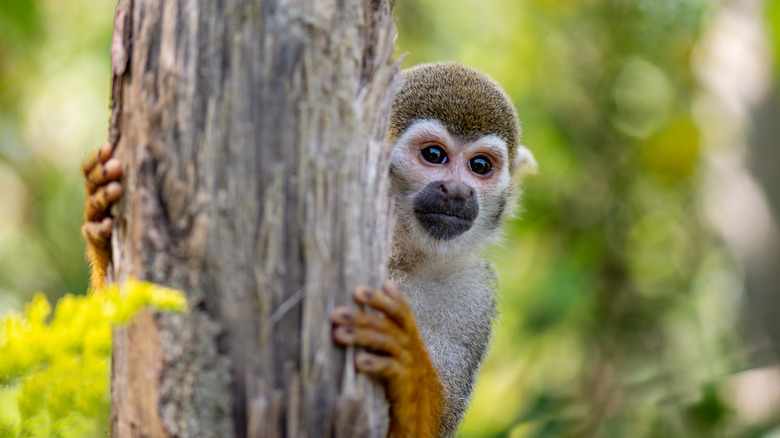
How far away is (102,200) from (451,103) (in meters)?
2.64

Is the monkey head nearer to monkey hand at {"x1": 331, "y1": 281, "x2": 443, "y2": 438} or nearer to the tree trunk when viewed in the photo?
monkey hand at {"x1": 331, "y1": 281, "x2": 443, "y2": 438}

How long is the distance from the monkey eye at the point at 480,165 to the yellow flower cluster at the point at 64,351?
316 cm

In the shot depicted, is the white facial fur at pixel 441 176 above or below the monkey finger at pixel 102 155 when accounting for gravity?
above

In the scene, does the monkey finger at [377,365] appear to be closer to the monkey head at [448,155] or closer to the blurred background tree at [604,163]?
the monkey head at [448,155]

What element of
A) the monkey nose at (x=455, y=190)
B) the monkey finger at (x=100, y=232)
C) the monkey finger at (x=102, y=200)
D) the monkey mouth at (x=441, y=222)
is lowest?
the monkey finger at (x=100, y=232)

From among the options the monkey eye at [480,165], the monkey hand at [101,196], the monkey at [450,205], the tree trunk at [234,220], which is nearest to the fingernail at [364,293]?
the tree trunk at [234,220]

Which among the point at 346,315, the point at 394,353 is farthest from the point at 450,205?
the point at 346,315

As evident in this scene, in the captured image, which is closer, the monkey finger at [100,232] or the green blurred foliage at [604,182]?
the monkey finger at [100,232]

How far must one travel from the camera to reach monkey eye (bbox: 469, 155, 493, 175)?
4695 mm

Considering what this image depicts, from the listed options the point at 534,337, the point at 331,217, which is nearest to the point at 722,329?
the point at 534,337

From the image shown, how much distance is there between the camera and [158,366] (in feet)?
6.99

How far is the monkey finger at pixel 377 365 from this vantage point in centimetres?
235

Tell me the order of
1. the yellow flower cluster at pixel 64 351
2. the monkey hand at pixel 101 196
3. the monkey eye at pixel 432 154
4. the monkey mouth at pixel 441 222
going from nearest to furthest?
the yellow flower cluster at pixel 64 351 < the monkey hand at pixel 101 196 < the monkey mouth at pixel 441 222 < the monkey eye at pixel 432 154

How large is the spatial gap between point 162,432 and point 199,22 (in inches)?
49.8
